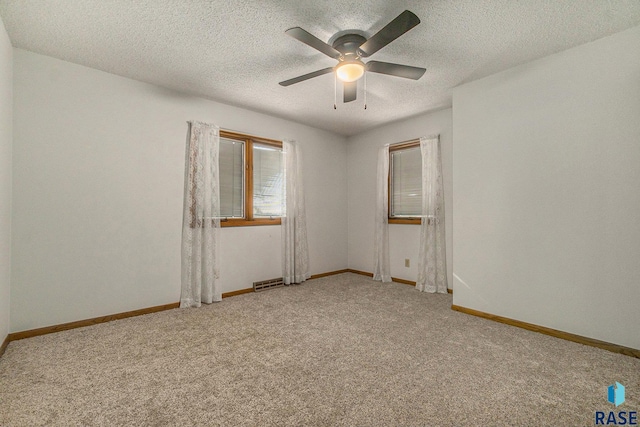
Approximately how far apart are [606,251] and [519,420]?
1760 millimetres

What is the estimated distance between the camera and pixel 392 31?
1.95m

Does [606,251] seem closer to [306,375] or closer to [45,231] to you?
[306,375]

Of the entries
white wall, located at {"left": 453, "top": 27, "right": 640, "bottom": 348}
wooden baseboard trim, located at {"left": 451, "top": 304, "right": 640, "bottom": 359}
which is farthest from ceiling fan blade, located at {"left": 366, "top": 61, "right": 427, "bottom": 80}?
wooden baseboard trim, located at {"left": 451, "top": 304, "right": 640, "bottom": 359}

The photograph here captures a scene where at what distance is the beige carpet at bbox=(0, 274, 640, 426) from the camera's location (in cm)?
156

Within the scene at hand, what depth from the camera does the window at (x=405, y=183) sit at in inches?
179

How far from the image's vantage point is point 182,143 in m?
3.55

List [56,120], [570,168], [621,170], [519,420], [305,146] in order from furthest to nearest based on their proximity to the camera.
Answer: [305,146], [56,120], [570,168], [621,170], [519,420]

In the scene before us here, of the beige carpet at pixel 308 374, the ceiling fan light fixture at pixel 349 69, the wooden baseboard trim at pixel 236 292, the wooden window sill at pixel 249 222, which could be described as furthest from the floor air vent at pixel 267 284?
the ceiling fan light fixture at pixel 349 69

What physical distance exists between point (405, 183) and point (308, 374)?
352cm

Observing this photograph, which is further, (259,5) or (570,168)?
(570,168)

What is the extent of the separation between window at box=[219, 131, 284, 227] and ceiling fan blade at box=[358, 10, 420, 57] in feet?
7.89

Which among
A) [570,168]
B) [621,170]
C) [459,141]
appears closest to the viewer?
[621,170]

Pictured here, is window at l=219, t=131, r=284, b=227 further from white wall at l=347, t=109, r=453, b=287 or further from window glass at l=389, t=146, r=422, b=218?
window glass at l=389, t=146, r=422, b=218

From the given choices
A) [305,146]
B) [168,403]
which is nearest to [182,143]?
[305,146]
